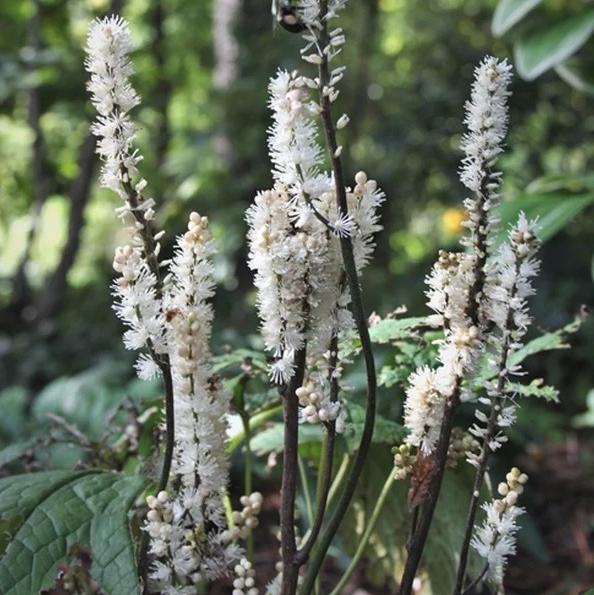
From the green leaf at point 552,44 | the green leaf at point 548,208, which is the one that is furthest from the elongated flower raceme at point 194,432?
the green leaf at point 552,44

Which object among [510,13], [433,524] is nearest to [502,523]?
[433,524]

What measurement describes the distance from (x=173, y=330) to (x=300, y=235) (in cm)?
15

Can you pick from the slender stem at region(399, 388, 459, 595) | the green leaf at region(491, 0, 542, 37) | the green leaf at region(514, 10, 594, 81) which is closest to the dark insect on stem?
the slender stem at region(399, 388, 459, 595)

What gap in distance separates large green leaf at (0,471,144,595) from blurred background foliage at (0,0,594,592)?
1.60m

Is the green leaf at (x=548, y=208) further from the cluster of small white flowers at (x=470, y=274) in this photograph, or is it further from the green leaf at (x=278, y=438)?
the cluster of small white flowers at (x=470, y=274)

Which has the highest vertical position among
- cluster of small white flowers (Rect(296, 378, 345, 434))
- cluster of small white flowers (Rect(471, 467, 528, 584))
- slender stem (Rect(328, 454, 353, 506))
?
cluster of small white flowers (Rect(296, 378, 345, 434))

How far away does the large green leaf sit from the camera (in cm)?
83

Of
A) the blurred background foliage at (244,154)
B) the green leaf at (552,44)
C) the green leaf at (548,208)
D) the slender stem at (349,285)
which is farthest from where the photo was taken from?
the blurred background foliage at (244,154)

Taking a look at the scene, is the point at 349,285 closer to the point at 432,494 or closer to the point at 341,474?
the point at 432,494

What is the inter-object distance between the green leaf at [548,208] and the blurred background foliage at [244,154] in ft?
3.01

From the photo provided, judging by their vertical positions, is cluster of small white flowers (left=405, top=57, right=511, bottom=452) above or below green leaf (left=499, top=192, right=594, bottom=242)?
below

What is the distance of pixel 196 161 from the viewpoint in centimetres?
434

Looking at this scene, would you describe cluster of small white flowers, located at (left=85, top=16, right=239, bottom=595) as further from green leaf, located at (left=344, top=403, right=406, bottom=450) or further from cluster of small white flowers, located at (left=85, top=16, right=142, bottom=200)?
green leaf, located at (left=344, top=403, right=406, bottom=450)

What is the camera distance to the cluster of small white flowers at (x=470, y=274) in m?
0.76
